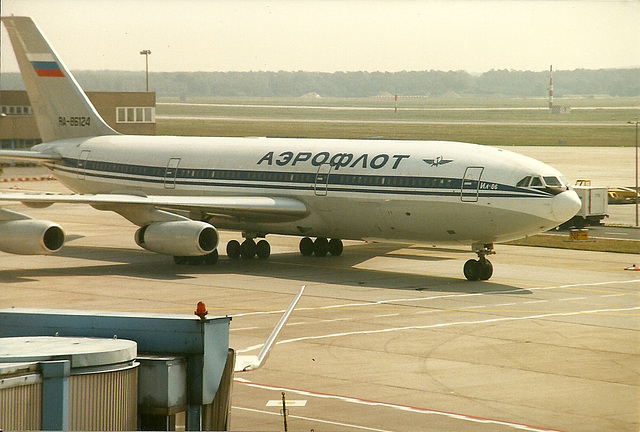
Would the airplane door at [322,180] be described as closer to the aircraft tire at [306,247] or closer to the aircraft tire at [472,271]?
the aircraft tire at [306,247]

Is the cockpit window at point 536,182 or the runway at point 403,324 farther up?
the cockpit window at point 536,182

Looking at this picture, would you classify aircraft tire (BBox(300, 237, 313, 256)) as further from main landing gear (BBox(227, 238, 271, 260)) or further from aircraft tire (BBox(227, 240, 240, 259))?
aircraft tire (BBox(227, 240, 240, 259))

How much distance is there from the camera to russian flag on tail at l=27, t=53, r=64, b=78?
46656mm

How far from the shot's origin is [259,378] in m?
21.1

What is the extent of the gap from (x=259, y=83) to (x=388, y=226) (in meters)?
54.7

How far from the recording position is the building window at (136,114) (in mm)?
84750

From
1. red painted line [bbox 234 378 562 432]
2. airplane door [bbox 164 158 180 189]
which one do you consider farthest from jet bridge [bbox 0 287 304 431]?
airplane door [bbox 164 158 180 189]

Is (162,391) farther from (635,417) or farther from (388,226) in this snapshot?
(388,226)

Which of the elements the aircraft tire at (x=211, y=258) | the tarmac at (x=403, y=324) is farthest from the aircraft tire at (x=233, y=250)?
the aircraft tire at (x=211, y=258)

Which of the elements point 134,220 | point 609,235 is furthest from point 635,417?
point 609,235

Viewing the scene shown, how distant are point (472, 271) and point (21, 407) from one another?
27.6 metres

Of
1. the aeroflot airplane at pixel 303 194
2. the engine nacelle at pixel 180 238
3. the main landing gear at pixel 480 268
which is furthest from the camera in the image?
the engine nacelle at pixel 180 238

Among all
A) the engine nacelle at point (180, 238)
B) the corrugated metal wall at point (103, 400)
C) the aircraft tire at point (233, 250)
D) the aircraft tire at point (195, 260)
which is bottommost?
the corrugated metal wall at point (103, 400)

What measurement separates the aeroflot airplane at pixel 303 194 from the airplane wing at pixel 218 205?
0.16 ft
